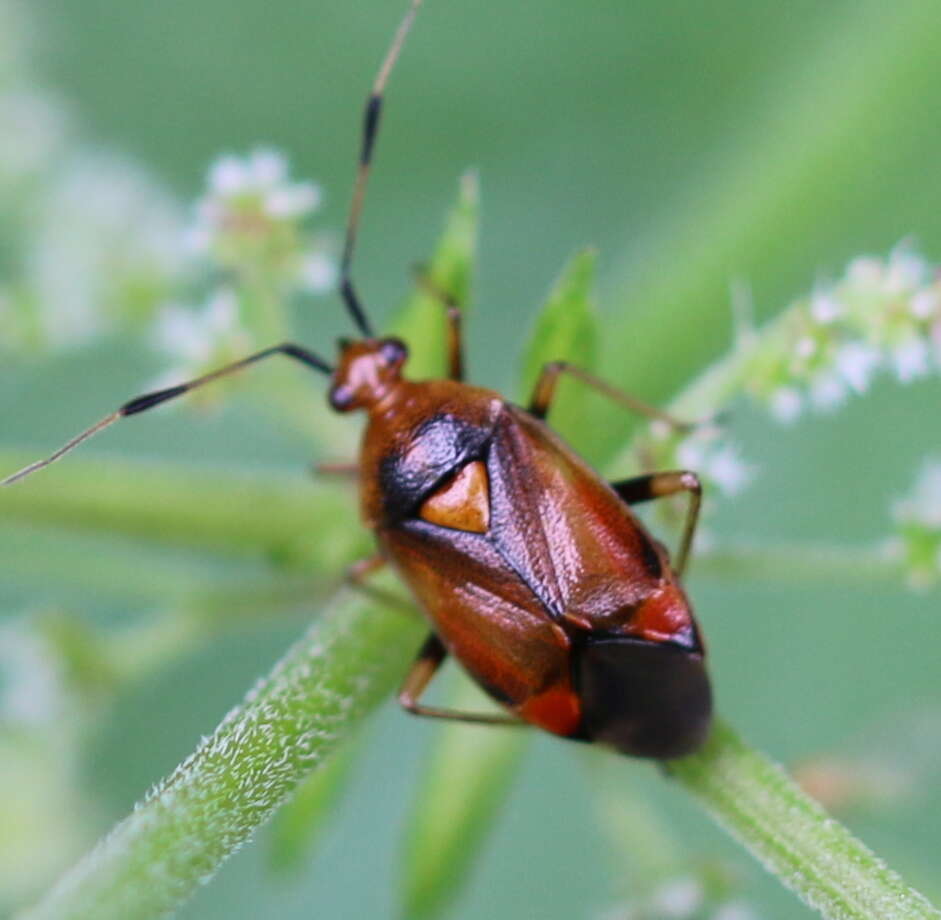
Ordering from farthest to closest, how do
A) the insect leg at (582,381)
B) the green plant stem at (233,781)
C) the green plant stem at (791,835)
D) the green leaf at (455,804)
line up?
the green leaf at (455,804), the insect leg at (582,381), the green plant stem at (791,835), the green plant stem at (233,781)

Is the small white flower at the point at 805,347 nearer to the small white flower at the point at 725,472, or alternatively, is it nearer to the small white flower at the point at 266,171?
the small white flower at the point at 725,472

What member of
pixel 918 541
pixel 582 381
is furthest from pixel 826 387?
pixel 582 381

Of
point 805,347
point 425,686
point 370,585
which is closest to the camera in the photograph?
point 805,347

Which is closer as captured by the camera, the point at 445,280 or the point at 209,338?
the point at 445,280

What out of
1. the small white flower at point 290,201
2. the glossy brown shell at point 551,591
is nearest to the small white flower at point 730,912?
the glossy brown shell at point 551,591

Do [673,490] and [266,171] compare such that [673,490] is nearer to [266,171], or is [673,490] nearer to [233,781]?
[266,171]
